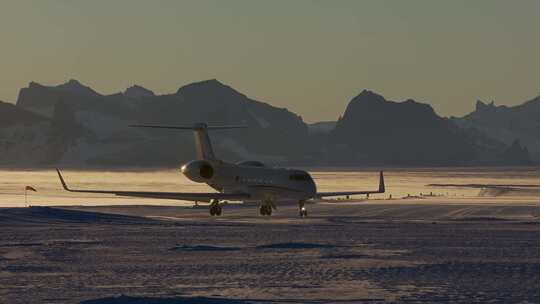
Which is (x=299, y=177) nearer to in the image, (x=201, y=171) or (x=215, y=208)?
(x=215, y=208)

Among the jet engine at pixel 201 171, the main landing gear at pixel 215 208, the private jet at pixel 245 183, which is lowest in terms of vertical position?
the main landing gear at pixel 215 208

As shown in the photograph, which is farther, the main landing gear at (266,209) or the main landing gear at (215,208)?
the main landing gear at (266,209)

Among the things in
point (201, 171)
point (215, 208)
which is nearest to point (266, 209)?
point (215, 208)

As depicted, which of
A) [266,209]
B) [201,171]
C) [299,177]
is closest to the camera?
[299,177]

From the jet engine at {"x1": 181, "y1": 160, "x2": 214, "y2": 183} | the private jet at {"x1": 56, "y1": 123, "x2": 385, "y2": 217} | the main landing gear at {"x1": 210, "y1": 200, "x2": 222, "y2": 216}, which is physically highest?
the jet engine at {"x1": 181, "y1": 160, "x2": 214, "y2": 183}

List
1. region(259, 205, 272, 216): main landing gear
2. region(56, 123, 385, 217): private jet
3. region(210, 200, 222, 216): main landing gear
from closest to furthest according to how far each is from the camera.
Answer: region(56, 123, 385, 217): private jet, region(210, 200, 222, 216): main landing gear, region(259, 205, 272, 216): main landing gear

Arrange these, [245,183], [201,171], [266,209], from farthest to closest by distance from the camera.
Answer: [266,209]
[201,171]
[245,183]

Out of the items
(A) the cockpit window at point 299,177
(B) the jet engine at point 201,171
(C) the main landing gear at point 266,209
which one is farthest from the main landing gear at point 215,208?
(A) the cockpit window at point 299,177

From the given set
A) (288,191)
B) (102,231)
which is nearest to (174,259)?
(102,231)

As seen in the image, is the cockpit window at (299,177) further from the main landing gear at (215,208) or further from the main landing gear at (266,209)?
the main landing gear at (215,208)

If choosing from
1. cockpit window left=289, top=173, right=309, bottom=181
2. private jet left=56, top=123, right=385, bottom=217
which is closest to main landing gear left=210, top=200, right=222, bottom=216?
private jet left=56, top=123, right=385, bottom=217

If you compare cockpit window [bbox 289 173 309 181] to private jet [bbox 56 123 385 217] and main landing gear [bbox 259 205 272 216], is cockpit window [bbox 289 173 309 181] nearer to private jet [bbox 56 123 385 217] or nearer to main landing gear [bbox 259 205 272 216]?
private jet [bbox 56 123 385 217]

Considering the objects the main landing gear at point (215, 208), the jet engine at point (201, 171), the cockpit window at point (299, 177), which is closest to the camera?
the cockpit window at point (299, 177)

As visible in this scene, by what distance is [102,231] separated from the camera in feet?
202
